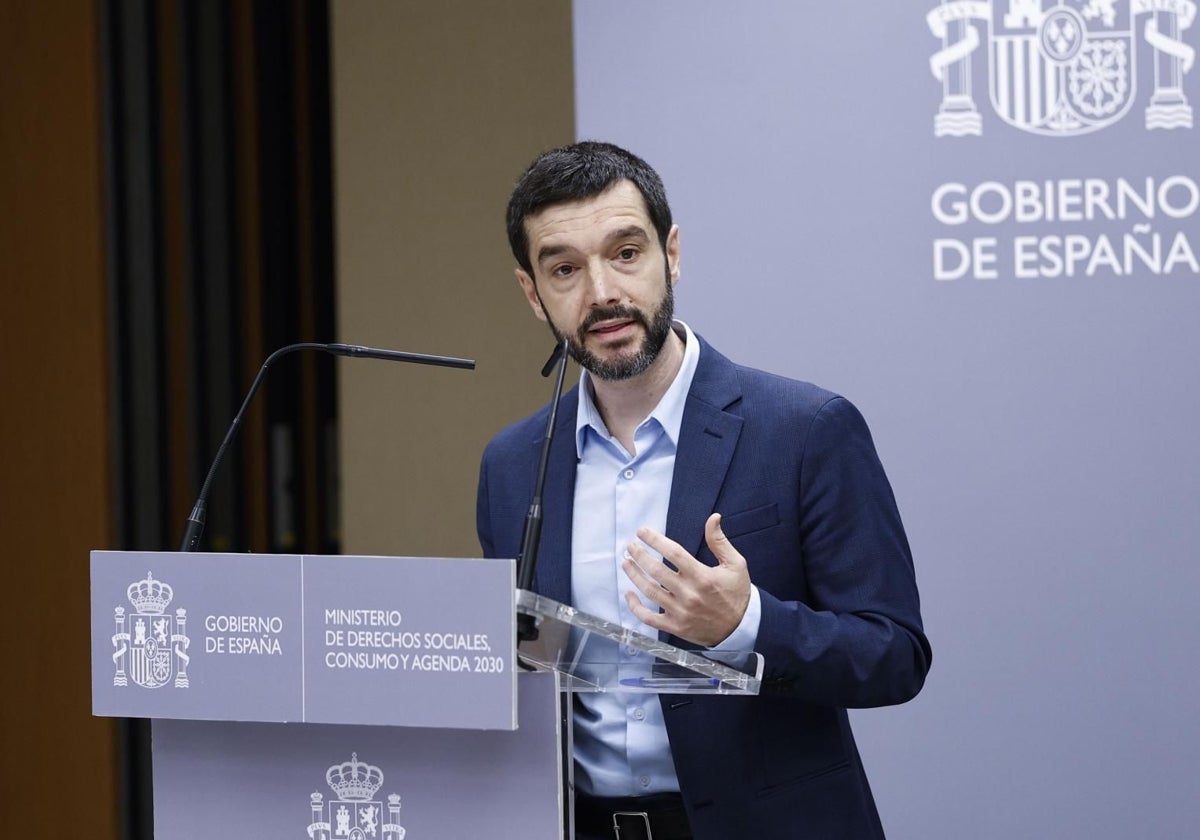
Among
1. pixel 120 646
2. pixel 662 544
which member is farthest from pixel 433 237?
pixel 662 544

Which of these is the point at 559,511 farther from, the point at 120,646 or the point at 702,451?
the point at 120,646

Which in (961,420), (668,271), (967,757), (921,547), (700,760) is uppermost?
(668,271)

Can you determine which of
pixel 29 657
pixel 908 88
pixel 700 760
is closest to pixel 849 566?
pixel 700 760

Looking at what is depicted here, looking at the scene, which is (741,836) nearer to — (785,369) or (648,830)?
(648,830)

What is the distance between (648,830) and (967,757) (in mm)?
1279

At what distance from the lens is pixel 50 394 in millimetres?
4215

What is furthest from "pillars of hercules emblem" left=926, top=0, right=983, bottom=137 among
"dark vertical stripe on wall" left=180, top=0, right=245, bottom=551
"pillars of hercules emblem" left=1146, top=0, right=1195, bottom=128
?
"dark vertical stripe on wall" left=180, top=0, right=245, bottom=551

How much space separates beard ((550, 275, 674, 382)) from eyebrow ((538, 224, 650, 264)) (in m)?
0.09

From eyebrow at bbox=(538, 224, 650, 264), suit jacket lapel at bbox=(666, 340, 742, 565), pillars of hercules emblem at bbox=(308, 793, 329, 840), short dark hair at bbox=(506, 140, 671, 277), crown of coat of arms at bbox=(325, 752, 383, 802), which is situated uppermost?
short dark hair at bbox=(506, 140, 671, 277)

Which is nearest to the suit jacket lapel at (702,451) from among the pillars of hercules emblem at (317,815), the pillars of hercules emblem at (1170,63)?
the pillars of hercules emblem at (317,815)

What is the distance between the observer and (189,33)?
4789 millimetres

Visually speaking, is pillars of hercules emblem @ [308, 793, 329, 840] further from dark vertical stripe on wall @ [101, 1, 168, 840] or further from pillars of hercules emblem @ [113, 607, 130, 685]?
dark vertical stripe on wall @ [101, 1, 168, 840]

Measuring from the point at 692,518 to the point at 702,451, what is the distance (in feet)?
0.34

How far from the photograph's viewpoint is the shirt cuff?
61.3 inches
